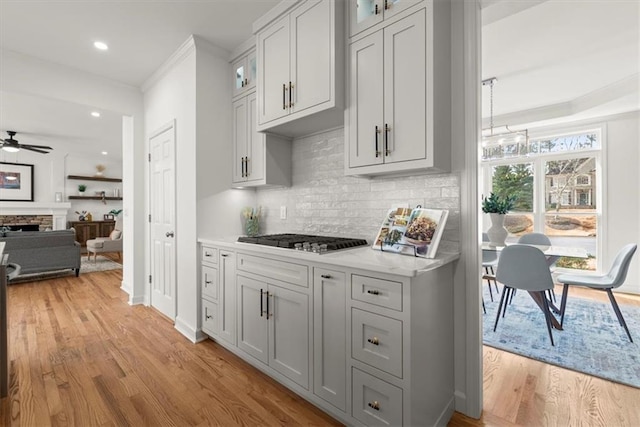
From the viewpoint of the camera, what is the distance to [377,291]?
4.98ft

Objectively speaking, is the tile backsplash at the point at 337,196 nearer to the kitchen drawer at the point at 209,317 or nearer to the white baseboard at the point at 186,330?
the kitchen drawer at the point at 209,317

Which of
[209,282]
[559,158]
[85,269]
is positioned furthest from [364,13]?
[85,269]

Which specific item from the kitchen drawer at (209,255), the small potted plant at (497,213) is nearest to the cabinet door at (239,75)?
the kitchen drawer at (209,255)

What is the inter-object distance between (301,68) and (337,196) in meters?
1.00

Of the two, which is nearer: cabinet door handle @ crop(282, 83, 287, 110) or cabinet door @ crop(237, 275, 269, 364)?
cabinet door @ crop(237, 275, 269, 364)

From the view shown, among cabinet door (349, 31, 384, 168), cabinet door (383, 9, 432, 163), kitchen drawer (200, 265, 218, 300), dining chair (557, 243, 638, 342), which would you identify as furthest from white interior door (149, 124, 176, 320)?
dining chair (557, 243, 638, 342)

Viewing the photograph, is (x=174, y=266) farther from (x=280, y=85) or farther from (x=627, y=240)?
(x=627, y=240)

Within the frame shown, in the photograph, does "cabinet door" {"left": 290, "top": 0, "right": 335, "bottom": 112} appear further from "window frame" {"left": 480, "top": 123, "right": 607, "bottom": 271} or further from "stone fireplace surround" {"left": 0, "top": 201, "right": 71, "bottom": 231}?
"stone fireplace surround" {"left": 0, "top": 201, "right": 71, "bottom": 231}

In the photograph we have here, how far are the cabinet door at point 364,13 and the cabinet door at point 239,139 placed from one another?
1.37 metres

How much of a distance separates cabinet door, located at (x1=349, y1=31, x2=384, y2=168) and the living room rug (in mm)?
6191

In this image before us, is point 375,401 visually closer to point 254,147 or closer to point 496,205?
point 254,147

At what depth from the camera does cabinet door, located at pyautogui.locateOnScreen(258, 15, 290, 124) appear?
2.32m

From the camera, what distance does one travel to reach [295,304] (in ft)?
6.34

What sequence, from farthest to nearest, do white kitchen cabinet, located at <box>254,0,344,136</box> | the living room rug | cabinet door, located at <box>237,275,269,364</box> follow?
the living room rug, cabinet door, located at <box>237,275,269,364</box>, white kitchen cabinet, located at <box>254,0,344,136</box>
